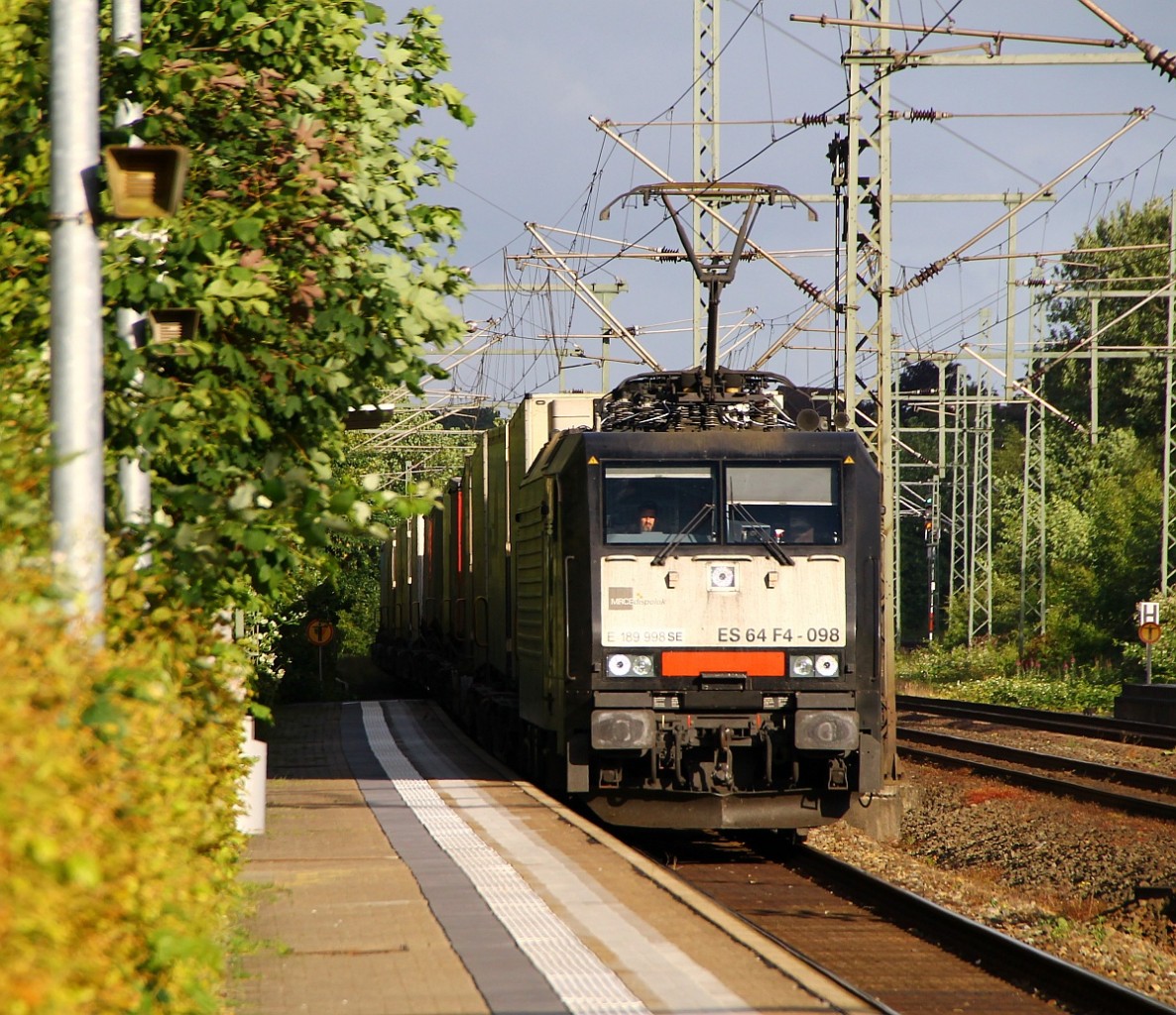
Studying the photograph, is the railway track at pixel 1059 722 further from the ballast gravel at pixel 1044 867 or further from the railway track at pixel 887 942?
the railway track at pixel 887 942

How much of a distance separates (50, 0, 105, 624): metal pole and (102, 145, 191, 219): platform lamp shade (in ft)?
0.74

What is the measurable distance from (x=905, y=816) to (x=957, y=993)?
9.01 m

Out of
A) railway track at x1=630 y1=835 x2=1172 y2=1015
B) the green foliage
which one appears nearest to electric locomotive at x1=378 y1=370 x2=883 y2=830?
railway track at x1=630 y1=835 x2=1172 y2=1015

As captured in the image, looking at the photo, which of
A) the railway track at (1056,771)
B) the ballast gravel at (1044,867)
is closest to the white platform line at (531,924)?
the ballast gravel at (1044,867)

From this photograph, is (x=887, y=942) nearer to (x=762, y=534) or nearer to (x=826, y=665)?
(x=826, y=665)

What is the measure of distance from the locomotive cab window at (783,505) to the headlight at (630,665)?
1.27 m

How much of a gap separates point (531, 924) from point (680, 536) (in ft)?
16.3

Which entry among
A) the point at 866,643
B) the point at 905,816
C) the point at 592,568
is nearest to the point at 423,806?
the point at 592,568

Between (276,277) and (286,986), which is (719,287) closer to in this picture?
(276,277)

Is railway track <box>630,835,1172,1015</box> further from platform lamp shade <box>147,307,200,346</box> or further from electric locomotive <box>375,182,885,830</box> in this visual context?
platform lamp shade <box>147,307,200,346</box>

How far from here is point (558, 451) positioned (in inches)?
593

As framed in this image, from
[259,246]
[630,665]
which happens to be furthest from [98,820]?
[630,665]

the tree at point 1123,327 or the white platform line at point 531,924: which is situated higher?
the tree at point 1123,327

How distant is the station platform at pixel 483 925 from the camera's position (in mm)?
7684
